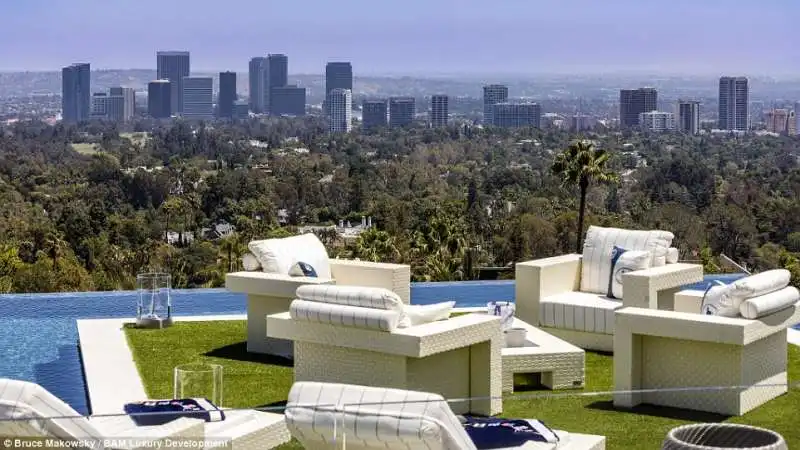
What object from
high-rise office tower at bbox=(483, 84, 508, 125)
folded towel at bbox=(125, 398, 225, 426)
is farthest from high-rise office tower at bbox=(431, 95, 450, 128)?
folded towel at bbox=(125, 398, 225, 426)

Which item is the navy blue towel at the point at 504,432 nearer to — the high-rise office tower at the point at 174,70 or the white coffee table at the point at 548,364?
the white coffee table at the point at 548,364

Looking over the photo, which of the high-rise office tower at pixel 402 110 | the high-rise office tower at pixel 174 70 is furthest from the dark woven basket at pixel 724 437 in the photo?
the high-rise office tower at pixel 174 70

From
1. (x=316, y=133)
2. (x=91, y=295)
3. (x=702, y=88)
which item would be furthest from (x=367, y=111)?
(x=91, y=295)

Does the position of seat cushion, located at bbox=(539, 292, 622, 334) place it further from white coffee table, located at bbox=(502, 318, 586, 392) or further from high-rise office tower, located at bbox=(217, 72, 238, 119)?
high-rise office tower, located at bbox=(217, 72, 238, 119)

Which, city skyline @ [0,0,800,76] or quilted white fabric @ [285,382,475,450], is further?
city skyline @ [0,0,800,76]

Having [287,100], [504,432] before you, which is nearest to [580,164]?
[504,432]

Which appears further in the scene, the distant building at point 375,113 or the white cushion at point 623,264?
the distant building at point 375,113
